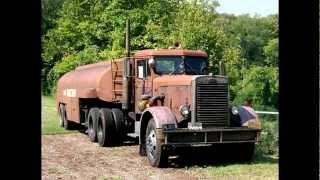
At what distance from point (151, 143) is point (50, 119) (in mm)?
10106

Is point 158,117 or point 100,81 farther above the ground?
point 100,81

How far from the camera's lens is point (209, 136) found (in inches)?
316

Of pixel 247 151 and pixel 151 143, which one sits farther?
pixel 247 151

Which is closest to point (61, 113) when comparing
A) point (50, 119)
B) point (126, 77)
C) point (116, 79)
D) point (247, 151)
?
point (50, 119)

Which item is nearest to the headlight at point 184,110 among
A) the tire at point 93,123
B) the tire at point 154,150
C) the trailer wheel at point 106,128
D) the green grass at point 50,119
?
the tire at point 154,150

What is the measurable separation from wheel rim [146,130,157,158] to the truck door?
1400 millimetres

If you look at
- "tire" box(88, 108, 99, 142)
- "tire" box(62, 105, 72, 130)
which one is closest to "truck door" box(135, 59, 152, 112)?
"tire" box(88, 108, 99, 142)

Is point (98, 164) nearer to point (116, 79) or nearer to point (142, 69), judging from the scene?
point (142, 69)

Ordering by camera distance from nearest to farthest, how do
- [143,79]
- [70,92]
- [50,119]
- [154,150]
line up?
[154,150]
[143,79]
[70,92]
[50,119]

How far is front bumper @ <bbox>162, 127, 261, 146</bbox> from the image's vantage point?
25.6 feet

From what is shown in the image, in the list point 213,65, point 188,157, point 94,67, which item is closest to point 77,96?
point 94,67

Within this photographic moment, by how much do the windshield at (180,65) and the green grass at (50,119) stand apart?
4.66 m
